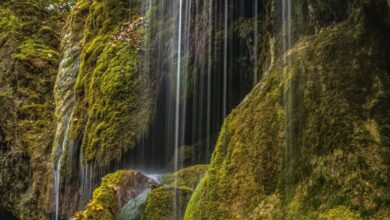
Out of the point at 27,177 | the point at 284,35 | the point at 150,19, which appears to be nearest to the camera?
the point at 284,35

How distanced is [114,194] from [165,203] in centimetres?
110

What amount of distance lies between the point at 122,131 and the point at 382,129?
5941 millimetres

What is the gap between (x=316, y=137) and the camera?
3648 mm

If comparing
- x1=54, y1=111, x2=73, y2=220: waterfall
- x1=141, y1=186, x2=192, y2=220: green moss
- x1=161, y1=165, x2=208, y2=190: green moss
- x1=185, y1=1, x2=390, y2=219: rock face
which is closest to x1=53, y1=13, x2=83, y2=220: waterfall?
x1=54, y1=111, x2=73, y2=220: waterfall

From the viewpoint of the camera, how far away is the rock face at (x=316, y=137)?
10.9 feet

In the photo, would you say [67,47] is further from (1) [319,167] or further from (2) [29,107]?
(1) [319,167]

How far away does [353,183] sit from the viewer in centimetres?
328

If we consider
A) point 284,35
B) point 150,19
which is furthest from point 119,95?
point 284,35

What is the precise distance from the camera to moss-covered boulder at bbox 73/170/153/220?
6.34m

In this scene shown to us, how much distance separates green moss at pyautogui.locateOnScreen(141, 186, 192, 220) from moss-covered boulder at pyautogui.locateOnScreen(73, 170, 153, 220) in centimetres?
73

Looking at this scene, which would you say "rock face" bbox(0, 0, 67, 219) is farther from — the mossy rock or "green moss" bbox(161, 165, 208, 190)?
the mossy rock

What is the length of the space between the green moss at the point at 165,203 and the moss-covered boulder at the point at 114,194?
733mm

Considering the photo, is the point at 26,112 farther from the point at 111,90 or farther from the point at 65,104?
the point at 111,90

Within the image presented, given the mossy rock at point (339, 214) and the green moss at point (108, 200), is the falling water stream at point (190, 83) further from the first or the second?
the mossy rock at point (339, 214)
